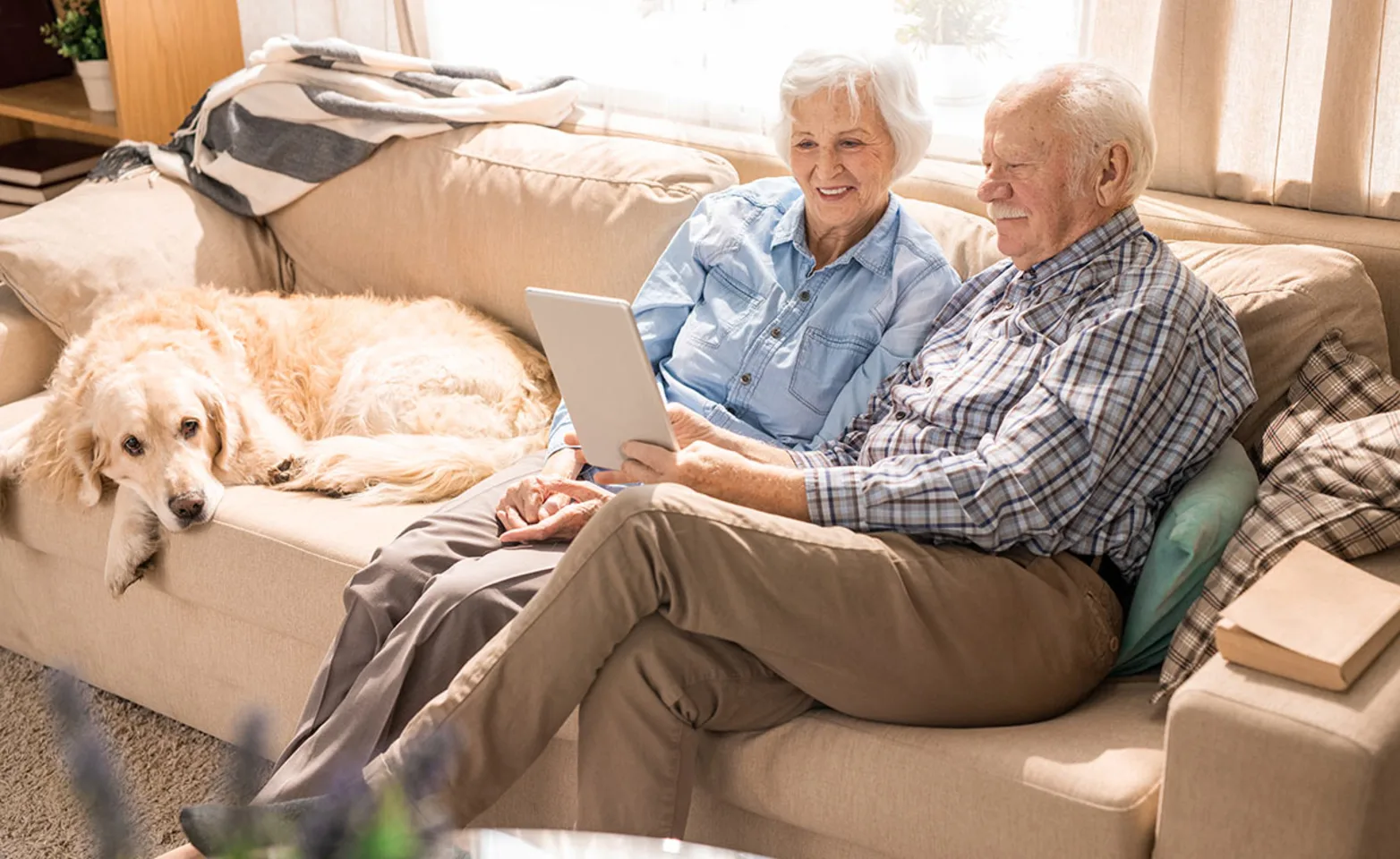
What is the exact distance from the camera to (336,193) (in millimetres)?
2879

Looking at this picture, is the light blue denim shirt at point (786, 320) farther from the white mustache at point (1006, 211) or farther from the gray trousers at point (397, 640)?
the gray trousers at point (397, 640)

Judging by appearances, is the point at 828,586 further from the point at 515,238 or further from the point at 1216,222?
the point at 515,238

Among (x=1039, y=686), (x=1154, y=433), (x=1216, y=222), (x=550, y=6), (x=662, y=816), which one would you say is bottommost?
(x=662, y=816)

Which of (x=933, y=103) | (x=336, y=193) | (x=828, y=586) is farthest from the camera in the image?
(x=336, y=193)

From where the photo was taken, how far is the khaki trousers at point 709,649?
1642 mm

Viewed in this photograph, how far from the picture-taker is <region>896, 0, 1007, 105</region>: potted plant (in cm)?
247

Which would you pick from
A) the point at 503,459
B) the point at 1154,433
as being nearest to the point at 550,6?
the point at 503,459

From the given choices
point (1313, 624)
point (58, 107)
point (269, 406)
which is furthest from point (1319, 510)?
point (58, 107)

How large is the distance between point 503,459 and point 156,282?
94 cm

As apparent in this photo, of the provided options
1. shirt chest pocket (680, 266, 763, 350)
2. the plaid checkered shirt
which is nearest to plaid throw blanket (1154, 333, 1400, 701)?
the plaid checkered shirt

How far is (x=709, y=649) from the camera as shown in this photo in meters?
1.69

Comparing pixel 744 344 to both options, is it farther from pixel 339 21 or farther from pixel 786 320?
pixel 339 21

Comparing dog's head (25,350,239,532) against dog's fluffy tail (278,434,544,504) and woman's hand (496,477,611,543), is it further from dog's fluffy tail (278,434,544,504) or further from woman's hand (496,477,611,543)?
woman's hand (496,477,611,543)

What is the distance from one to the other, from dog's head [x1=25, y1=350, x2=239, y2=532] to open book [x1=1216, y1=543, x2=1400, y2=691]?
1.59 metres
